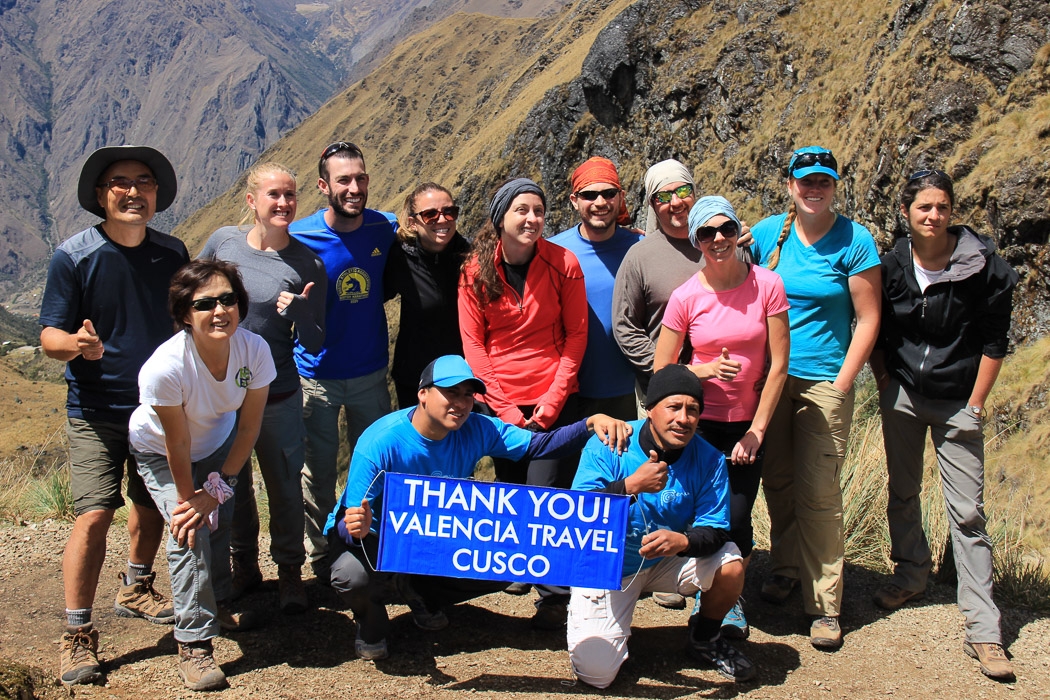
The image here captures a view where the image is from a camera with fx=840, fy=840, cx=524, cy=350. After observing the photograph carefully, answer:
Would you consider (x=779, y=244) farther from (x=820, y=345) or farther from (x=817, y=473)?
(x=817, y=473)

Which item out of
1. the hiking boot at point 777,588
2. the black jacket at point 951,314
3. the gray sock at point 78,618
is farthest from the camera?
the hiking boot at point 777,588

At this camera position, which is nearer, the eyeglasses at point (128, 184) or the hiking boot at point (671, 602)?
the eyeglasses at point (128, 184)

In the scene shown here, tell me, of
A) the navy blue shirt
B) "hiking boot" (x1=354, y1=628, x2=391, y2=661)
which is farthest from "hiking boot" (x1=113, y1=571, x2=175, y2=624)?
"hiking boot" (x1=354, y1=628, x2=391, y2=661)

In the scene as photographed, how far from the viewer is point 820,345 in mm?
4797

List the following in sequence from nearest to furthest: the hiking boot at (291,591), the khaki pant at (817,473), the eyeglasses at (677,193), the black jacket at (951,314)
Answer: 1. the black jacket at (951,314)
2. the khaki pant at (817,473)
3. the eyeglasses at (677,193)
4. the hiking boot at (291,591)

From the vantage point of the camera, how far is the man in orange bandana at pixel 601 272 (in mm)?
5219

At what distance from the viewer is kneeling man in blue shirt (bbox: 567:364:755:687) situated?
4.18m

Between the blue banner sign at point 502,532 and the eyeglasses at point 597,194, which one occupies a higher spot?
the eyeglasses at point 597,194

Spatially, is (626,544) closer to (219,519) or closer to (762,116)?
(219,519)

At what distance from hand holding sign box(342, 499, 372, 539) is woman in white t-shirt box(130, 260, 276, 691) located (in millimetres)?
764

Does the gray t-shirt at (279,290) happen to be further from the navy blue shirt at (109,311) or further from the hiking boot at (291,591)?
the hiking boot at (291,591)

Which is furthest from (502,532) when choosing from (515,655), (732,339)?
(732,339)

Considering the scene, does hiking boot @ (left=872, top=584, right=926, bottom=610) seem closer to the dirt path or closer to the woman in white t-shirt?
the dirt path

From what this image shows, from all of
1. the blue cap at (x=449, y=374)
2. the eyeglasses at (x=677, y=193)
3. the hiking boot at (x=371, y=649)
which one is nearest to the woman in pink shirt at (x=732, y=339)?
the eyeglasses at (x=677, y=193)
